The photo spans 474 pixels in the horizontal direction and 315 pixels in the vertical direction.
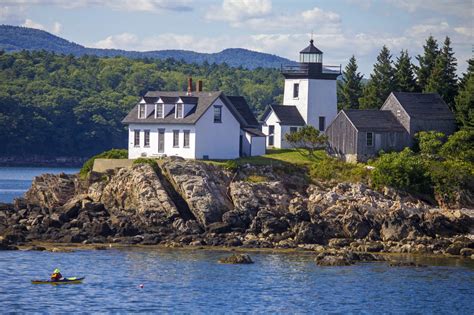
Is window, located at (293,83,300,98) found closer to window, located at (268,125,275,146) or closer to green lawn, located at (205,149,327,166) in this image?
window, located at (268,125,275,146)

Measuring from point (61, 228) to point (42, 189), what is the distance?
695 cm

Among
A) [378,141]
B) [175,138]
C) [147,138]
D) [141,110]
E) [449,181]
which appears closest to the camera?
[449,181]

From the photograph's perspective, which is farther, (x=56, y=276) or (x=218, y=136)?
(x=218, y=136)

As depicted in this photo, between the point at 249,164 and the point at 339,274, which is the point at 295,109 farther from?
the point at 339,274

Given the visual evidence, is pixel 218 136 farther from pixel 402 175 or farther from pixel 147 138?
pixel 402 175

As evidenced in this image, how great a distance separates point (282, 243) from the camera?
63.0 m

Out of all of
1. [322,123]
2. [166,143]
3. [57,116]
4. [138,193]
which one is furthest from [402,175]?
[57,116]

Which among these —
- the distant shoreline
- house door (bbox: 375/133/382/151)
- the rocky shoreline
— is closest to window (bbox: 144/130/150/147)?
the rocky shoreline

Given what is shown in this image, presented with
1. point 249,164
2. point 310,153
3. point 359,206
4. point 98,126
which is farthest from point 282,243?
point 98,126

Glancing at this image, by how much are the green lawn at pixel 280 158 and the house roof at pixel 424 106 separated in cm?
667

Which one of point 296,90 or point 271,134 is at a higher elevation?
point 296,90

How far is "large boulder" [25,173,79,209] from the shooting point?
71.4 m

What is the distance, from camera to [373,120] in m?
77.9

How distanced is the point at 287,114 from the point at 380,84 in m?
8.63
